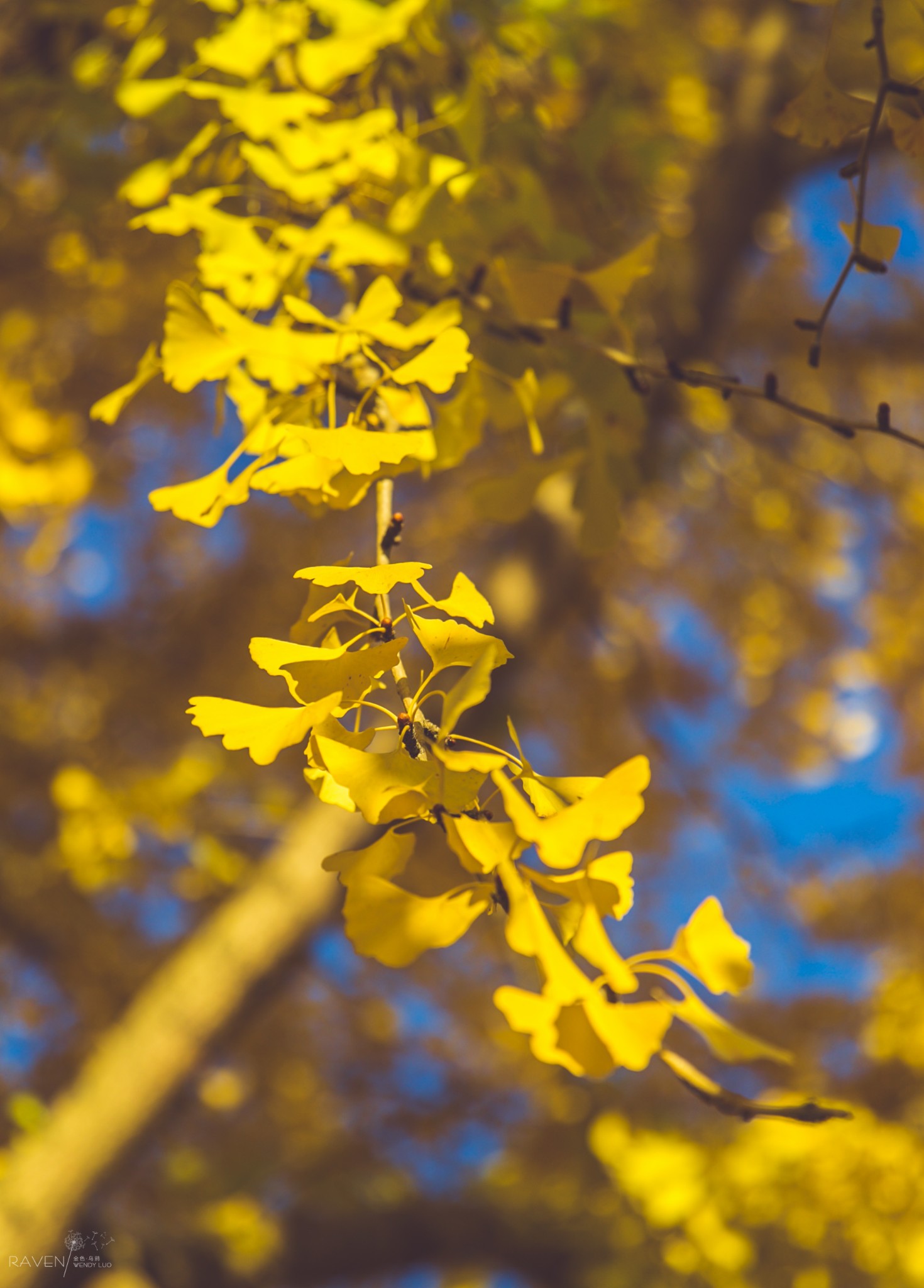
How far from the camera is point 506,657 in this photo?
0.38 meters

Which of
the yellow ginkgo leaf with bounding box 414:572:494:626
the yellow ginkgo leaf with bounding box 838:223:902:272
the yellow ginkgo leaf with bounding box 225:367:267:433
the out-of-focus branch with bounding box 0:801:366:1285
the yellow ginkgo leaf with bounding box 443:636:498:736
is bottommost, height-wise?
the out-of-focus branch with bounding box 0:801:366:1285

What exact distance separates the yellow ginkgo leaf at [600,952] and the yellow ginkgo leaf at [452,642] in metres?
0.12

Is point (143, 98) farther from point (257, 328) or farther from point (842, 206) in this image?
point (842, 206)

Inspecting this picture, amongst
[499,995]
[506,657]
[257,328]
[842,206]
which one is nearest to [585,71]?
[842,206]

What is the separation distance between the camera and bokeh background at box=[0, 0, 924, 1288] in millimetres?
1077

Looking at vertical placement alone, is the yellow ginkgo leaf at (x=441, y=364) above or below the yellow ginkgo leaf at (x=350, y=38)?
below

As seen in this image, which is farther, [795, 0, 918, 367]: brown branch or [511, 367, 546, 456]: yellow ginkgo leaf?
[511, 367, 546, 456]: yellow ginkgo leaf

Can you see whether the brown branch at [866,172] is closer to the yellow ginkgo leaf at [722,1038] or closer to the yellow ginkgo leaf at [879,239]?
the yellow ginkgo leaf at [879,239]

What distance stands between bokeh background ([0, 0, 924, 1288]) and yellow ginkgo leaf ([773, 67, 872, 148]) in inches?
6.2

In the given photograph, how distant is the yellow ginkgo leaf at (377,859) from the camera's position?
37 cm

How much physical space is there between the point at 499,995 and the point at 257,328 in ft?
1.19

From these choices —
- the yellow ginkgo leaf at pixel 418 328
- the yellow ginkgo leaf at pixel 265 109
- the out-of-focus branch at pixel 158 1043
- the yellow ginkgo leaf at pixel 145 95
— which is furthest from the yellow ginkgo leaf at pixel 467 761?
the out-of-focus branch at pixel 158 1043

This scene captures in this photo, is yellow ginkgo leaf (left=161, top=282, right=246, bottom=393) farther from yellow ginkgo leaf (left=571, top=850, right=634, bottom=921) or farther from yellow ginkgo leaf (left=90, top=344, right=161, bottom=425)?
yellow ginkgo leaf (left=571, top=850, right=634, bottom=921)

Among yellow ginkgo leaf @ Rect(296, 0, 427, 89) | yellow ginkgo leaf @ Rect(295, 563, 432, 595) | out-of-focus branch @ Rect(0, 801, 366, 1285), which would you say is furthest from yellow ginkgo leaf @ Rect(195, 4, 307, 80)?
out-of-focus branch @ Rect(0, 801, 366, 1285)
